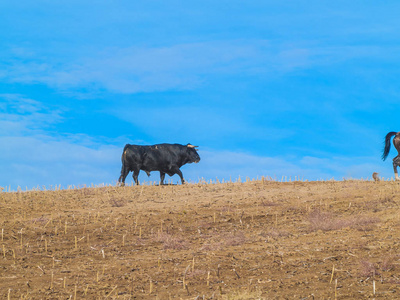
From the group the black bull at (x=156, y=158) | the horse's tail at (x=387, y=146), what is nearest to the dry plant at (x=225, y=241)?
the black bull at (x=156, y=158)

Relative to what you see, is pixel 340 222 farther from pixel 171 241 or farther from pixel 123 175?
pixel 123 175

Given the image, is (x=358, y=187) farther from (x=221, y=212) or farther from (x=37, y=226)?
(x=37, y=226)

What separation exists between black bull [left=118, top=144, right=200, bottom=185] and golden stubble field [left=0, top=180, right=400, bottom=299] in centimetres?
513

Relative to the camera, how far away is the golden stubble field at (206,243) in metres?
10.1

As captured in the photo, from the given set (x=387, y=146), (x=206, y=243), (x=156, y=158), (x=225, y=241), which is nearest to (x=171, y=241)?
(x=206, y=243)

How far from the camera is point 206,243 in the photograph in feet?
45.8

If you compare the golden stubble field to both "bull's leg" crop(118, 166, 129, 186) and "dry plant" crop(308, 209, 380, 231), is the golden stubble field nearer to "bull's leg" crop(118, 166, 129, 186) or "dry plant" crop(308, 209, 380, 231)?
"dry plant" crop(308, 209, 380, 231)

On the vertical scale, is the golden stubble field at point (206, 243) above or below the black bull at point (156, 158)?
below

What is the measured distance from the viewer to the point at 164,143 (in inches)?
1162

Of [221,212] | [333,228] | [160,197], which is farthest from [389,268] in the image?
[160,197]

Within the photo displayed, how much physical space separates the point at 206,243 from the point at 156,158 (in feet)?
49.6

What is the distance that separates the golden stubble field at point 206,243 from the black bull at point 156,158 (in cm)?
513

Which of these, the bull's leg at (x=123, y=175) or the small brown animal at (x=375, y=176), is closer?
the small brown animal at (x=375, y=176)

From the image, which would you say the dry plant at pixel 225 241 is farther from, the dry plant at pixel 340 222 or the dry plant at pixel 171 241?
the dry plant at pixel 340 222
